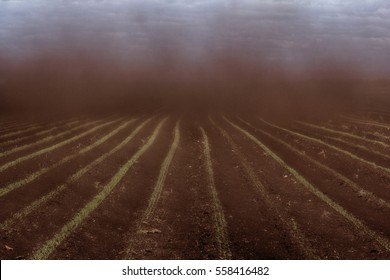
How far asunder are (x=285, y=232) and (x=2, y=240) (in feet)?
20.4

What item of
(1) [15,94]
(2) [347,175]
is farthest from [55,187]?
(1) [15,94]

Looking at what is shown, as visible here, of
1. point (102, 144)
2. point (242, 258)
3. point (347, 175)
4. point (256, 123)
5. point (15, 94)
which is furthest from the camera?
point (15, 94)

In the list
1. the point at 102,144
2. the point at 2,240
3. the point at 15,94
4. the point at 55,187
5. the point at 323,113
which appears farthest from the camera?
the point at 15,94

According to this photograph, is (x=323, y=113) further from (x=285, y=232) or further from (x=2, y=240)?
(x=2, y=240)

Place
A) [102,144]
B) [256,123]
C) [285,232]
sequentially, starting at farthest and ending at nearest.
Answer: [256,123], [102,144], [285,232]

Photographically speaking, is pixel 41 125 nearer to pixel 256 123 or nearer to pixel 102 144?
pixel 102 144

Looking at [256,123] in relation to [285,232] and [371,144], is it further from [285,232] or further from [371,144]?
[285,232]

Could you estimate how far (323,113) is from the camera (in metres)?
35.0

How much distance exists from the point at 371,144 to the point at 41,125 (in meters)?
18.9

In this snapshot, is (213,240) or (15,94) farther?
(15,94)

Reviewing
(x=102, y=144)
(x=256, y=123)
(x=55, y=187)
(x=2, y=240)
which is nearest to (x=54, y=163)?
(x=55, y=187)

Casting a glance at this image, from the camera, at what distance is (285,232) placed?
32.9ft

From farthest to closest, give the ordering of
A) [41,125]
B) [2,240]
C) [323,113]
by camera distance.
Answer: [323,113], [41,125], [2,240]
